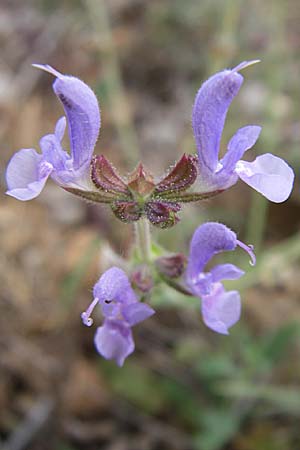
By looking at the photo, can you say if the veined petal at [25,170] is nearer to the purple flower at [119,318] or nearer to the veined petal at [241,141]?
the purple flower at [119,318]

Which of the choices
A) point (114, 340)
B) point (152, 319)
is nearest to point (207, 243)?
point (114, 340)

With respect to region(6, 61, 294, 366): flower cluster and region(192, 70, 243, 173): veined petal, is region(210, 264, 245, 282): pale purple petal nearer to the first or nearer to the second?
region(6, 61, 294, 366): flower cluster

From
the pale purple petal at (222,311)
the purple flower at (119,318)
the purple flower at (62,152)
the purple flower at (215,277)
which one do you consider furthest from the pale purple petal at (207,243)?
the purple flower at (62,152)

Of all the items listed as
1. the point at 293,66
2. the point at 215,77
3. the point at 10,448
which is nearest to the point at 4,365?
the point at 10,448

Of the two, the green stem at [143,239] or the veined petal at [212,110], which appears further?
the green stem at [143,239]

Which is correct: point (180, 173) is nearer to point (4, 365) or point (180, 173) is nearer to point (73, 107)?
point (73, 107)

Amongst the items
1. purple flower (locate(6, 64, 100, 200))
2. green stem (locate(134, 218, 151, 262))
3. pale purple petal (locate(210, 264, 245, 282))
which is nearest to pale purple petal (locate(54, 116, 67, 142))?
purple flower (locate(6, 64, 100, 200))

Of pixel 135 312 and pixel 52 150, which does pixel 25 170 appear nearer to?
pixel 52 150
